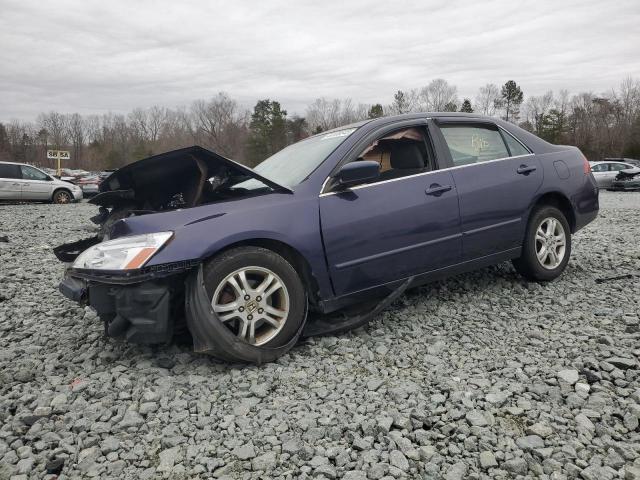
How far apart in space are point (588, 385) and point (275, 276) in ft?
6.13

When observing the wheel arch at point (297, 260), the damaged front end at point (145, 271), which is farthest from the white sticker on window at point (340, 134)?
the wheel arch at point (297, 260)

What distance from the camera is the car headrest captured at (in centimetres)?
367

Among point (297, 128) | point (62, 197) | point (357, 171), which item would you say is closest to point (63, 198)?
point (62, 197)

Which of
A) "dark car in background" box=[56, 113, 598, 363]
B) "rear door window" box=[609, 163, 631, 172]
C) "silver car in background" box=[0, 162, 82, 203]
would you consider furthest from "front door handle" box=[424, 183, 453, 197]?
"rear door window" box=[609, 163, 631, 172]

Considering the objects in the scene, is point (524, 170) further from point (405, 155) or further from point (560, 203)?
point (405, 155)

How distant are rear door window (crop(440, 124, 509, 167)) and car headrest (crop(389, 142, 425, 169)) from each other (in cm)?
30

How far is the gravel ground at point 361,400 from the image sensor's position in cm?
202

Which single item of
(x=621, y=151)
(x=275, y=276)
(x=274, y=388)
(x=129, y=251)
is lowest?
(x=274, y=388)

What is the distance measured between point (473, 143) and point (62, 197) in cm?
1740

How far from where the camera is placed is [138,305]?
8.80ft

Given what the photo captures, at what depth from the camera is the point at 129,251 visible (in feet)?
8.84

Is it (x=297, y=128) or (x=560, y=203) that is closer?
(x=560, y=203)

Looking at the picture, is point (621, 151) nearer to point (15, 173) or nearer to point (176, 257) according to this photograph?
point (15, 173)

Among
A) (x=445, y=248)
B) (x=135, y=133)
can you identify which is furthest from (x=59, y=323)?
(x=135, y=133)
